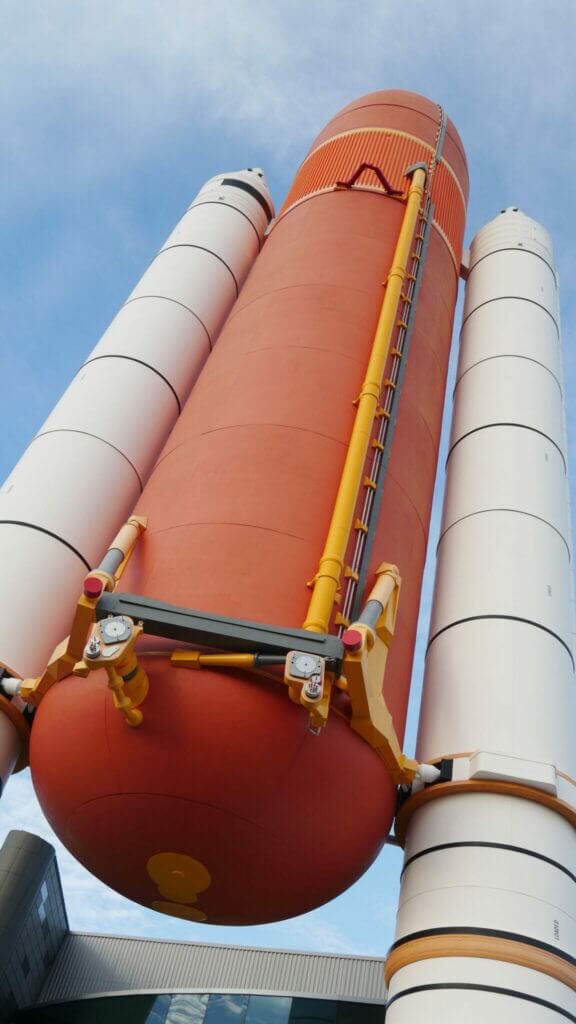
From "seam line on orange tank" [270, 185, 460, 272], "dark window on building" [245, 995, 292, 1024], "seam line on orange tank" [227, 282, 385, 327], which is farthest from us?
"dark window on building" [245, 995, 292, 1024]

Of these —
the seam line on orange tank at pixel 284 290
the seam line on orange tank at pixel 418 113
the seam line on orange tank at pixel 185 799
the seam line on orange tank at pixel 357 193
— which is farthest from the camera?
the seam line on orange tank at pixel 418 113

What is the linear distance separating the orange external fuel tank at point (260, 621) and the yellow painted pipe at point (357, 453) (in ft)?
0.62

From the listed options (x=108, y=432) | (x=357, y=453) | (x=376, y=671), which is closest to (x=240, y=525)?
(x=357, y=453)

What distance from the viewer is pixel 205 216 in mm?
11062

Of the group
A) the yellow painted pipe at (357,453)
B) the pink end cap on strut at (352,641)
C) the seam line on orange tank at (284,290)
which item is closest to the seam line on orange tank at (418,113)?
the yellow painted pipe at (357,453)

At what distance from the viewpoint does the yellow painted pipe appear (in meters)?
5.27

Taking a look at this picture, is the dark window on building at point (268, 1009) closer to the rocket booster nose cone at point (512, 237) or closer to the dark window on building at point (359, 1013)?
the dark window on building at point (359, 1013)

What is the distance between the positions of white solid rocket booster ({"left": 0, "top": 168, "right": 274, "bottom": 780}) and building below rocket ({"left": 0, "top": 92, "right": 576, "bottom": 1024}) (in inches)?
1.1

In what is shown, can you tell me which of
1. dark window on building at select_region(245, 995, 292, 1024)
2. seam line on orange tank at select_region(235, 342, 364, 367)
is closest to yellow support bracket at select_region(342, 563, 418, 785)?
seam line on orange tank at select_region(235, 342, 364, 367)

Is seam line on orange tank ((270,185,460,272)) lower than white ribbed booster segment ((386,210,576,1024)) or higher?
higher

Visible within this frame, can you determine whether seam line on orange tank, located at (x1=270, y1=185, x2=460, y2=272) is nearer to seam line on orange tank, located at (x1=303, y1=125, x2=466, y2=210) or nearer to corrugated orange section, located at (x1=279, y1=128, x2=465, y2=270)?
corrugated orange section, located at (x1=279, y1=128, x2=465, y2=270)

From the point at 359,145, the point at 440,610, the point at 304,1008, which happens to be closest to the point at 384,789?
the point at 440,610

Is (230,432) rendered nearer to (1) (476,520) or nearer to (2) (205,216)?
(1) (476,520)

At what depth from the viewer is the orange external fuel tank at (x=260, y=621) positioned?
4859 millimetres
